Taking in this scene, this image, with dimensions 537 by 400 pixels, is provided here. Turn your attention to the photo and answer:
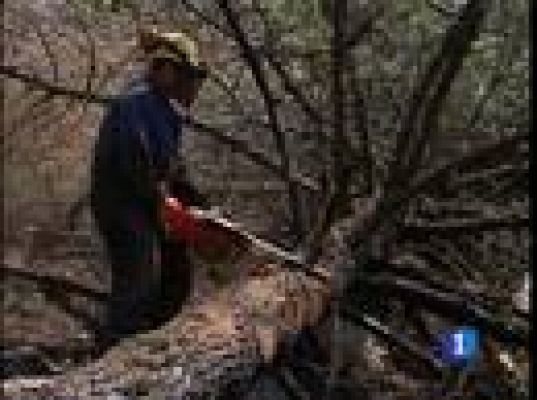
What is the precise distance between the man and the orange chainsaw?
115mm

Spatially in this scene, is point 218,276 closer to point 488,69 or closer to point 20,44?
point 488,69

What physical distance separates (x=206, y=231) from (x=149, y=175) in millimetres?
370

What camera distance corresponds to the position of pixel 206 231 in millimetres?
4387

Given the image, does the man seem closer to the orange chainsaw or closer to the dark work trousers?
the dark work trousers

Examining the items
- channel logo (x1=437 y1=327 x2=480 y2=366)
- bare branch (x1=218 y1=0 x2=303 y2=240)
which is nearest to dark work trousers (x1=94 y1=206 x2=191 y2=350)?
bare branch (x1=218 y1=0 x2=303 y2=240)

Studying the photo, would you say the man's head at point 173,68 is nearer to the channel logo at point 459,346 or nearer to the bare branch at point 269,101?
the bare branch at point 269,101

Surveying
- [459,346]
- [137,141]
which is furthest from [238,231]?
[459,346]

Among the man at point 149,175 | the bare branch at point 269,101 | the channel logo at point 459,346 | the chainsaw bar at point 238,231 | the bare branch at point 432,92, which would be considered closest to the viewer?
the chainsaw bar at point 238,231

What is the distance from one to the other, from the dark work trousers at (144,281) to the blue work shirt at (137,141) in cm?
11

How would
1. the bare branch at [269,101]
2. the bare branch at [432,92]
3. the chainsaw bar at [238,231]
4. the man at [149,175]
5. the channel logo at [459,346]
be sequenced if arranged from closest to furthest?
the chainsaw bar at [238,231]
the man at [149,175]
the channel logo at [459,346]
the bare branch at [432,92]
the bare branch at [269,101]

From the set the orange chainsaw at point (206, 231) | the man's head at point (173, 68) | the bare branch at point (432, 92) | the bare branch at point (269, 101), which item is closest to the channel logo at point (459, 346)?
the bare branch at point (432, 92)

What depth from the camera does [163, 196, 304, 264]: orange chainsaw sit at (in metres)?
4.38

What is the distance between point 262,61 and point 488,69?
3.91ft

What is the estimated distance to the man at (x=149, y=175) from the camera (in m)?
4.55
